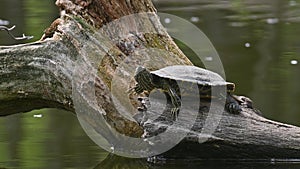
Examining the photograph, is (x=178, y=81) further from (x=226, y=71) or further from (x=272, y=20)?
(x=272, y=20)

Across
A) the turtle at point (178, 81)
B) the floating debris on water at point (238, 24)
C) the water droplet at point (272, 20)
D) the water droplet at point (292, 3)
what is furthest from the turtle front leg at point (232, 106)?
the water droplet at point (292, 3)

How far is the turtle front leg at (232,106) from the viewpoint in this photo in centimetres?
409

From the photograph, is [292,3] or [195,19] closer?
[195,19]

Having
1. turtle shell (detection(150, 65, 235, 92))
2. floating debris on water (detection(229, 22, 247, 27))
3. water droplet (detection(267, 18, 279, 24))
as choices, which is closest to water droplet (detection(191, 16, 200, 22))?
floating debris on water (detection(229, 22, 247, 27))

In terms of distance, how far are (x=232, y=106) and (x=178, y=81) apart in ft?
1.02

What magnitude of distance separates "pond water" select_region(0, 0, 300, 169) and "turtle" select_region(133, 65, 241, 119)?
1.10 ft

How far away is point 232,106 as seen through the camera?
13.4ft

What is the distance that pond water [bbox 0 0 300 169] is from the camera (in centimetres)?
428

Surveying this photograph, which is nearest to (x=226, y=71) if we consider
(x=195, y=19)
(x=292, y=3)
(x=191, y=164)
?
(x=191, y=164)

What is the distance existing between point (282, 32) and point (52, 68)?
4.27 metres

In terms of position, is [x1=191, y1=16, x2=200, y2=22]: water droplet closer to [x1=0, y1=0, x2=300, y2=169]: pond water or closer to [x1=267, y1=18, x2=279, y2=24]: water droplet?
[x1=0, y1=0, x2=300, y2=169]: pond water

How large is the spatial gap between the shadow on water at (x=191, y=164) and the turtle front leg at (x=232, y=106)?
0.27 m

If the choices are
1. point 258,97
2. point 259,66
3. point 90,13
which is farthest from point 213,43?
point 90,13

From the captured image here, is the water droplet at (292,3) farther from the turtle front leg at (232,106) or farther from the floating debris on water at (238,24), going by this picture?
the turtle front leg at (232,106)
